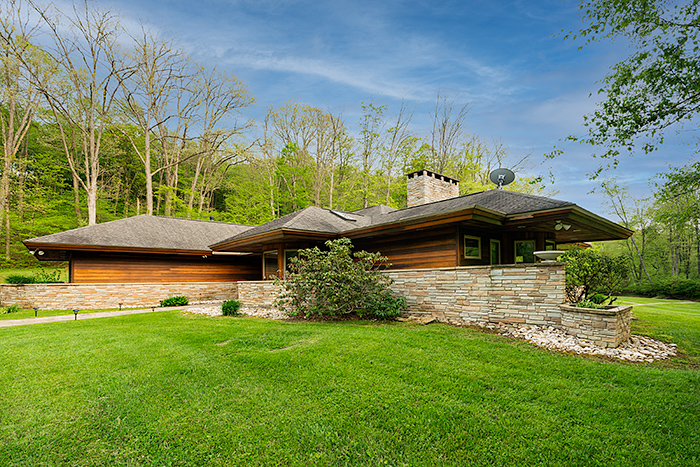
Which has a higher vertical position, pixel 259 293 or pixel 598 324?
pixel 598 324

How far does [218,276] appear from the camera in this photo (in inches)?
616

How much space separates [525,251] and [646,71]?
5288mm

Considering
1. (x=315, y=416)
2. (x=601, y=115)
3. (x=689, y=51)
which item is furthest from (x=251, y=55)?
(x=315, y=416)

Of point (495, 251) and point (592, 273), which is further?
point (495, 251)

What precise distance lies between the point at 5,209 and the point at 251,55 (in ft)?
53.6

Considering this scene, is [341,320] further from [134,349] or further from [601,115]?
[601,115]

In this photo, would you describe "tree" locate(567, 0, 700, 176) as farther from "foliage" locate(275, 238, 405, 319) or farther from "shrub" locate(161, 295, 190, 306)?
"shrub" locate(161, 295, 190, 306)

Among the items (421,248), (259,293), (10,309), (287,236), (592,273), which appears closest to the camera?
(592,273)

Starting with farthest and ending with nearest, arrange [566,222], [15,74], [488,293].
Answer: [15,74], [566,222], [488,293]

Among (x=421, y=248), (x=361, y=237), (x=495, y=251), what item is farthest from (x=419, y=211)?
(x=495, y=251)

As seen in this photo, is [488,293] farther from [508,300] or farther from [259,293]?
[259,293]

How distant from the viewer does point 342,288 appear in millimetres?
7871

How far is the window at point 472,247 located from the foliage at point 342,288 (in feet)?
7.23

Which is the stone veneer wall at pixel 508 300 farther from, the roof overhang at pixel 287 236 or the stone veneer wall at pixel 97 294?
the stone veneer wall at pixel 97 294
